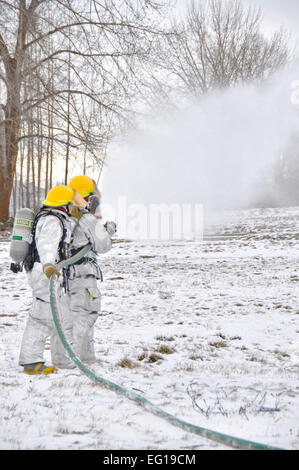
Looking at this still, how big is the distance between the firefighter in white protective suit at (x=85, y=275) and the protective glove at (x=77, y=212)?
6 cm

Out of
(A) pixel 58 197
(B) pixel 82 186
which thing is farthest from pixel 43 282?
(B) pixel 82 186

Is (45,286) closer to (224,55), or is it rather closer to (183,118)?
(183,118)

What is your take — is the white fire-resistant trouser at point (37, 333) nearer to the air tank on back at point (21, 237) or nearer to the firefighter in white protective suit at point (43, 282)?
the firefighter in white protective suit at point (43, 282)

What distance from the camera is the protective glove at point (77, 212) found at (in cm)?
406

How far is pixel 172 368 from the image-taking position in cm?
388

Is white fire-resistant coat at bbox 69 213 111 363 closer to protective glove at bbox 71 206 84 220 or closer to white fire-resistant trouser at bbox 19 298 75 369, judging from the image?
protective glove at bbox 71 206 84 220

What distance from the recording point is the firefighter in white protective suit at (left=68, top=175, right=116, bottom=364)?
12.7ft

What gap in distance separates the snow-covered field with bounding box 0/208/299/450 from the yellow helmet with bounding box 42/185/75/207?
1.51m

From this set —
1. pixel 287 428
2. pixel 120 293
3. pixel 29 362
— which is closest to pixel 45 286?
pixel 29 362

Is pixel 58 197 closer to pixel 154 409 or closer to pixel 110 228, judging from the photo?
pixel 110 228

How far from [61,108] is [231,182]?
25.2m

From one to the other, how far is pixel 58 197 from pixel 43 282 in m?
0.78

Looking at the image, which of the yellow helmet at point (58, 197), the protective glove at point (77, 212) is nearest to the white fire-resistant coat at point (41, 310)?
the yellow helmet at point (58, 197)

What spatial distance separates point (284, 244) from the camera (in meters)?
13.5
